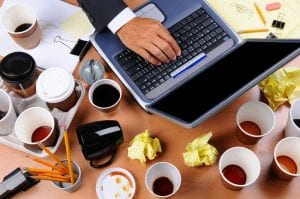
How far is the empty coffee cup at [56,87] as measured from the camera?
34.6 inches

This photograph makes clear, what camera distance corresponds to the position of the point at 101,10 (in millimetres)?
1015

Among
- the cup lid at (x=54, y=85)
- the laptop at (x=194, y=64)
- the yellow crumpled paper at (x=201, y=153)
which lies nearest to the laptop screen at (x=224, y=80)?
the laptop at (x=194, y=64)

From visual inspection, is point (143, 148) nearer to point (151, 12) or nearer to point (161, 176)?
point (161, 176)

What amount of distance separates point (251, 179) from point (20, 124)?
19.3 inches

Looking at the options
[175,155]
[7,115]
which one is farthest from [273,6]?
[7,115]

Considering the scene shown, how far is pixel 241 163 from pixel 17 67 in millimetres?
528

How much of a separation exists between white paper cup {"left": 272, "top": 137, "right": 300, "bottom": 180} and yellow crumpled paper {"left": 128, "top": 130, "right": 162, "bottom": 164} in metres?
0.25

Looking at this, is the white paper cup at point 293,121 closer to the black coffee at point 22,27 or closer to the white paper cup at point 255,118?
the white paper cup at point 255,118

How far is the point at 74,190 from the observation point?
86 centimetres

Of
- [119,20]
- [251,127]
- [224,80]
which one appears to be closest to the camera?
[224,80]

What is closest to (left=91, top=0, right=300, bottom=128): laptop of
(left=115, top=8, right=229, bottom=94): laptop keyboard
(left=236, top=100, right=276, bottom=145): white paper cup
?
(left=115, top=8, right=229, bottom=94): laptop keyboard

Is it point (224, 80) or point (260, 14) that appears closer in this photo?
point (224, 80)

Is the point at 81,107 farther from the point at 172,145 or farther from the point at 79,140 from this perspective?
the point at 172,145

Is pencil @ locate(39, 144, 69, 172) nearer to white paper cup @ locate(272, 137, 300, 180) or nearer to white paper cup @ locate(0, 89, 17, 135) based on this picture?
white paper cup @ locate(0, 89, 17, 135)
